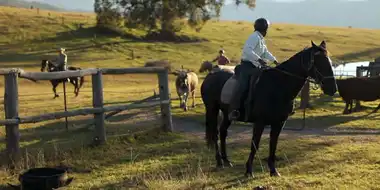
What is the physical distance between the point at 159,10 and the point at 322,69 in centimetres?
4359

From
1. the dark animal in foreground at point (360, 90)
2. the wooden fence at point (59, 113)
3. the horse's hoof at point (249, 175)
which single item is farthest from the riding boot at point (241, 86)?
the dark animal in foreground at point (360, 90)

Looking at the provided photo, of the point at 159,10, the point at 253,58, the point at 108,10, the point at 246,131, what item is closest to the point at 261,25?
the point at 253,58

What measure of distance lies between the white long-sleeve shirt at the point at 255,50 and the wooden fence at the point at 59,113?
143 inches

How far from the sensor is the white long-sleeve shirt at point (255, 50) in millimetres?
8359

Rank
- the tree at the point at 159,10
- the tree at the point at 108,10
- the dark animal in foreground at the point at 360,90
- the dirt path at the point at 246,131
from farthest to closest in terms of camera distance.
A: 1. the tree at the point at 108,10
2. the tree at the point at 159,10
3. the dark animal in foreground at the point at 360,90
4. the dirt path at the point at 246,131

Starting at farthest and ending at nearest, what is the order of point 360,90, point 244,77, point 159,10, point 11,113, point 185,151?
point 159,10 < point 360,90 < point 185,151 < point 11,113 < point 244,77

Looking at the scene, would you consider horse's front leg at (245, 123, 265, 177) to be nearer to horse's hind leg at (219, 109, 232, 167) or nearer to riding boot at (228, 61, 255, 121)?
riding boot at (228, 61, 255, 121)

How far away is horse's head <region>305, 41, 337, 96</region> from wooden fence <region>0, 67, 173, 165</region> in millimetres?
4626

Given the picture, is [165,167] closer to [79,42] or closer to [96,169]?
[96,169]

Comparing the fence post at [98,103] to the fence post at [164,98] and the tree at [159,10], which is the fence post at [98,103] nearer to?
the fence post at [164,98]

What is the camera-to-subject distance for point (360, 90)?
1709 centimetres

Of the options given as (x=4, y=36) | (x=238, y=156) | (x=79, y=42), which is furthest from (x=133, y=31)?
(x=238, y=156)

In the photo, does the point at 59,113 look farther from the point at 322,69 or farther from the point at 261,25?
the point at 322,69

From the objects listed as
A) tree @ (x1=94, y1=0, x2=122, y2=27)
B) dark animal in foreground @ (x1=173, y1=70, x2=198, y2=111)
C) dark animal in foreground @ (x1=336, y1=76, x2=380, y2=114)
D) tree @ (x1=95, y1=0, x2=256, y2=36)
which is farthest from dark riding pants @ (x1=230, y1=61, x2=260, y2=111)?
tree @ (x1=94, y1=0, x2=122, y2=27)
